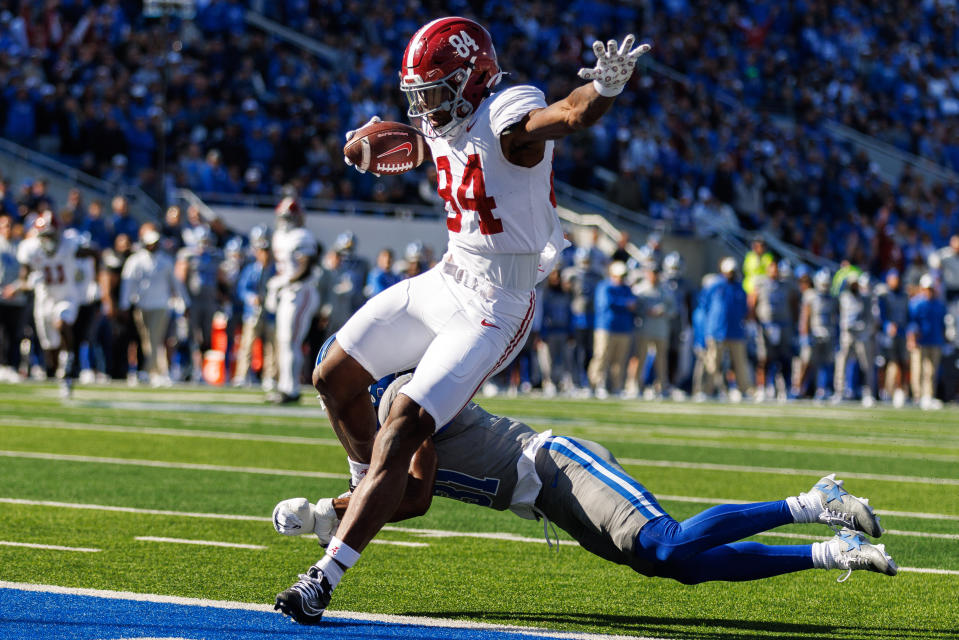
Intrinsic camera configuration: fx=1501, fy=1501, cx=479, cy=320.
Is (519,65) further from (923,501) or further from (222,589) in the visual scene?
(222,589)

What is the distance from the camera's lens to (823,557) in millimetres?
4305

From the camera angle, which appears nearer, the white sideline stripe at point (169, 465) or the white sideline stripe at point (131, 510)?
the white sideline stripe at point (131, 510)

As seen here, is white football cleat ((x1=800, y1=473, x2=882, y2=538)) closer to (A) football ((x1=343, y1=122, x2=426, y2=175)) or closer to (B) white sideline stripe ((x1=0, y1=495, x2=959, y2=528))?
(A) football ((x1=343, y1=122, x2=426, y2=175))

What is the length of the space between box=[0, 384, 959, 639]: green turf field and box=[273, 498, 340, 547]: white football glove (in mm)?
206

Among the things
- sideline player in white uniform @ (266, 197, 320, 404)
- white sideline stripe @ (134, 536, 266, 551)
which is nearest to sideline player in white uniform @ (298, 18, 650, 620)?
white sideline stripe @ (134, 536, 266, 551)

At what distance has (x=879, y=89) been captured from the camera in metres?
31.7

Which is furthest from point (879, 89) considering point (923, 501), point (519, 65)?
point (923, 501)

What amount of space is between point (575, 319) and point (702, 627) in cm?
1423

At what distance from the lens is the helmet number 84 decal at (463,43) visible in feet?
15.6

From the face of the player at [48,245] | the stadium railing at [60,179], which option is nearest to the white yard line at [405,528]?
the face of the player at [48,245]

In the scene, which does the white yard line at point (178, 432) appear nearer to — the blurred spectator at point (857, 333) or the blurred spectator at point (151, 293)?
the blurred spectator at point (151, 293)

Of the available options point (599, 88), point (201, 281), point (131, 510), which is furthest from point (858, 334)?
point (599, 88)

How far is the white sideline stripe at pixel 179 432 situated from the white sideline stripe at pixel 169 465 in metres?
1.47

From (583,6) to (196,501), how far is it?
869 inches
